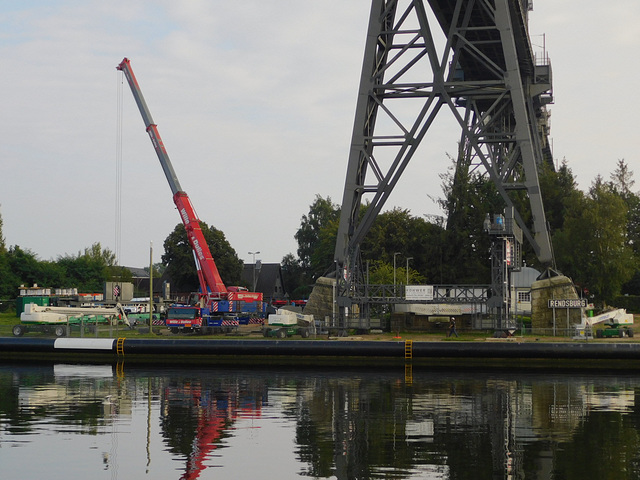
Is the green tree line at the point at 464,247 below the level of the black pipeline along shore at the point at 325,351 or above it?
above

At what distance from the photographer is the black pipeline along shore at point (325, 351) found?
151 ft

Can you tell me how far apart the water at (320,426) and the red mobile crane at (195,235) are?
22.6 metres

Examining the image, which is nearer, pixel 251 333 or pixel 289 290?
pixel 251 333

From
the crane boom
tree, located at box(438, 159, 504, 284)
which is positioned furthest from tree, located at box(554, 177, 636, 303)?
the crane boom

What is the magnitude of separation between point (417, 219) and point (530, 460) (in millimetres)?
85492

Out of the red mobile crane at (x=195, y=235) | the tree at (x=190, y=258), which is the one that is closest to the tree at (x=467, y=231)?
the red mobile crane at (x=195, y=235)

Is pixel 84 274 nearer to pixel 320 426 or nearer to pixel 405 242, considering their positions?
pixel 405 242

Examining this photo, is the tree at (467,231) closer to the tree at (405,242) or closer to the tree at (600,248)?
the tree at (405,242)

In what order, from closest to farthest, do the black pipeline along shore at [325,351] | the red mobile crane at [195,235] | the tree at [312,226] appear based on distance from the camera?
the black pipeline along shore at [325,351] → the red mobile crane at [195,235] → the tree at [312,226]

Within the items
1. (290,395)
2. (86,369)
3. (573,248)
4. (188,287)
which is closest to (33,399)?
(290,395)

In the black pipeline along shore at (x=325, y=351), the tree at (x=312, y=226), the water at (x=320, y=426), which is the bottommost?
the water at (x=320, y=426)

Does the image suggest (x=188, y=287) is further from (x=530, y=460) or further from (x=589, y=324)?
(x=530, y=460)

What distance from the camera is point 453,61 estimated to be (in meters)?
57.8

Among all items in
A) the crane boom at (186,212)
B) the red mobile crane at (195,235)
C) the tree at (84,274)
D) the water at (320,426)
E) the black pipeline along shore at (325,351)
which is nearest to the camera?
the water at (320,426)
